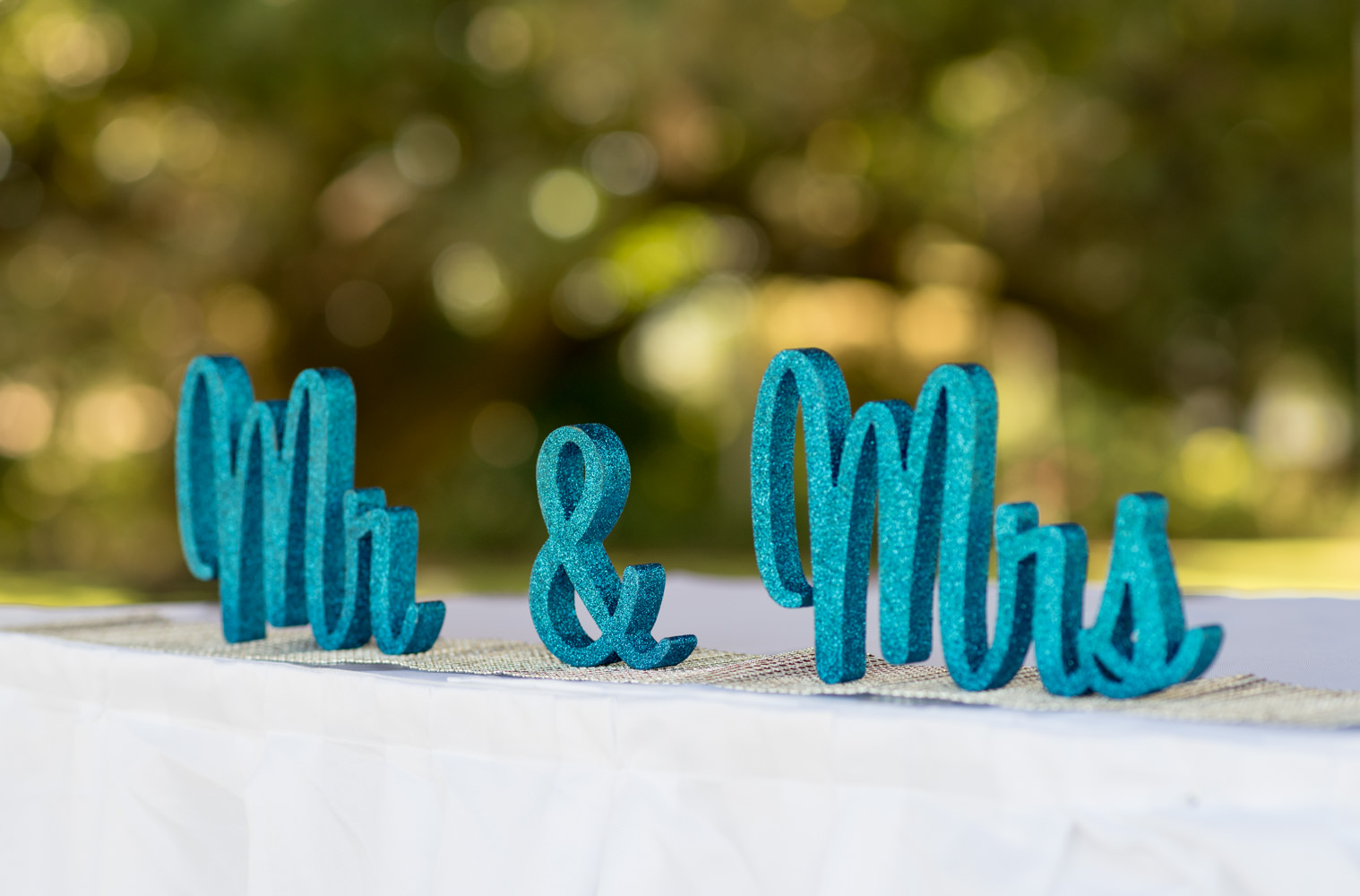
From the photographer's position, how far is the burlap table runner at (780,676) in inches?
26.8

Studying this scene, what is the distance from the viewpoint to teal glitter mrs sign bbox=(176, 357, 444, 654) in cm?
96

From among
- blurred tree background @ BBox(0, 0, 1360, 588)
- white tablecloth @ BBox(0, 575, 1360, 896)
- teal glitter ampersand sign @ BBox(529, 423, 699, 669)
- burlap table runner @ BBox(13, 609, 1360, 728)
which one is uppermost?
blurred tree background @ BBox(0, 0, 1360, 588)

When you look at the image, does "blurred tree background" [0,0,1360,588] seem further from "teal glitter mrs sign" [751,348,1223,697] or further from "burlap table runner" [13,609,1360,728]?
"teal glitter mrs sign" [751,348,1223,697]

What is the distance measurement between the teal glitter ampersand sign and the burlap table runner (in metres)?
0.02

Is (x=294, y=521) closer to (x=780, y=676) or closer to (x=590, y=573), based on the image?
(x=590, y=573)

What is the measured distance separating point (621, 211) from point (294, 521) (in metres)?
4.09

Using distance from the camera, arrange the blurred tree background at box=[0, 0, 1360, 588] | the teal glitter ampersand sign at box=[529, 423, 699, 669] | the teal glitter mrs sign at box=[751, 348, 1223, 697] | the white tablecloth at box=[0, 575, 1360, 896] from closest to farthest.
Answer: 1. the white tablecloth at box=[0, 575, 1360, 896]
2. the teal glitter mrs sign at box=[751, 348, 1223, 697]
3. the teal glitter ampersand sign at box=[529, 423, 699, 669]
4. the blurred tree background at box=[0, 0, 1360, 588]

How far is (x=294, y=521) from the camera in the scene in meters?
1.03

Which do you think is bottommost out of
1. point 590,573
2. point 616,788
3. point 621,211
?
point 616,788

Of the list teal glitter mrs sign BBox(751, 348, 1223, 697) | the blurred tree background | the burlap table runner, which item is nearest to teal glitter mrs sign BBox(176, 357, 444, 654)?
the burlap table runner

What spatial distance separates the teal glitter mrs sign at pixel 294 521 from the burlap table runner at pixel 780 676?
24 millimetres

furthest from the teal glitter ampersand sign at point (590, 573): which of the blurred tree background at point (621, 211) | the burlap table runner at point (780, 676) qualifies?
the blurred tree background at point (621, 211)

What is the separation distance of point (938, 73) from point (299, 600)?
4.26m

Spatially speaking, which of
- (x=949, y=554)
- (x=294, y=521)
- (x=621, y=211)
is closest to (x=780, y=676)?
(x=949, y=554)
